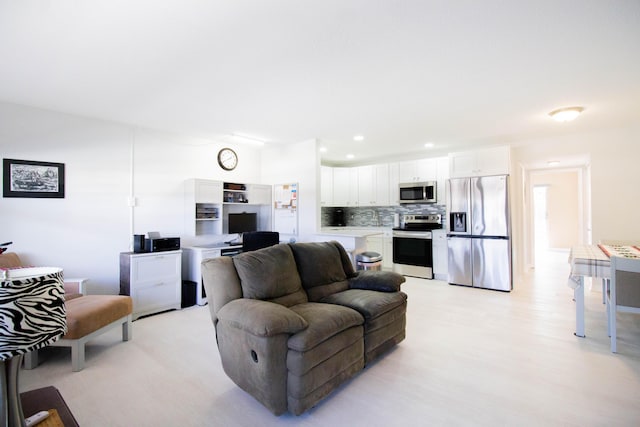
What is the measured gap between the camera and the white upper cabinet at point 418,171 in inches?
228

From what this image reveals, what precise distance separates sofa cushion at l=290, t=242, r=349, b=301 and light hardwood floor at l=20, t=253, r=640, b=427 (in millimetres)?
753

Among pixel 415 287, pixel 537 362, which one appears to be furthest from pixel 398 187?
pixel 537 362

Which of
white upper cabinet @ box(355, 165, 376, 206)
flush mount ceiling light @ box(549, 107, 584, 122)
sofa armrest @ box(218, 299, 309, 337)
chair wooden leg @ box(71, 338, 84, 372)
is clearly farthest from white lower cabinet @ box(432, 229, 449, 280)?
chair wooden leg @ box(71, 338, 84, 372)

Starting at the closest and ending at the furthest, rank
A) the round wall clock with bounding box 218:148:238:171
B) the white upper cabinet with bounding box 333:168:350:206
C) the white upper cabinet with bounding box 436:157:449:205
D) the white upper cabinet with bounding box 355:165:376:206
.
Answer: the round wall clock with bounding box 218:148:238:171 < the white upper cabinet with bounding box 436:157:449:205 < the white upper cabinet with bounding box 355:165:376:206 < the white upper cabinet with bounding box 333:168:350:206

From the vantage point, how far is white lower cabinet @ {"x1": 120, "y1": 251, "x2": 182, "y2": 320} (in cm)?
367

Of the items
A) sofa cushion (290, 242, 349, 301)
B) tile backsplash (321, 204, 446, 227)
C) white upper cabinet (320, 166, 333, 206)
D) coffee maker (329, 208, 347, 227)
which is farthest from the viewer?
coffee maker (329, 208, 347, 227)

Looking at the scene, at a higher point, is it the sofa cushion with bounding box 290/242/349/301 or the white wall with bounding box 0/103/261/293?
the white wall with bounding box 0/103/261/293

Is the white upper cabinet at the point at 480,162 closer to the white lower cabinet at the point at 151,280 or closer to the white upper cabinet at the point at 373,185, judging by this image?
the white upper cabinet at the point at 373,185

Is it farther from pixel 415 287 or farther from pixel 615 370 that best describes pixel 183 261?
pixel 615 370

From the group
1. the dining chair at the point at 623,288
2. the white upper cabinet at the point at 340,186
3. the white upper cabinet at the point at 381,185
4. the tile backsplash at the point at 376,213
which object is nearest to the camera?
the dining chair at the point at 623,288

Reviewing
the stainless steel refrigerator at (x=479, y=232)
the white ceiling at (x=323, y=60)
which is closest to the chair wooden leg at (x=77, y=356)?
the white ceiling at (x=323, y=60)

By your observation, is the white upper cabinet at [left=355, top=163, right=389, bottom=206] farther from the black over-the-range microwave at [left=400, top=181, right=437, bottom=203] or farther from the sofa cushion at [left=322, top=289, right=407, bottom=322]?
the sofa cushion at [left=322, top=289, right=407, bottom=322]

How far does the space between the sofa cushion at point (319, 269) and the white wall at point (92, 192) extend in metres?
2.60

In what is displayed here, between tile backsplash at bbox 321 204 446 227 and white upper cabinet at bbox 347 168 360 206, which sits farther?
white upper cabinet at bbox 347 168 360 206
